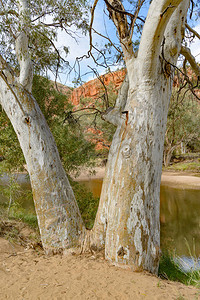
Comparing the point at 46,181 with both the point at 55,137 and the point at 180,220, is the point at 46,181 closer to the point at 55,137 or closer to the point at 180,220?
the point at 55,137

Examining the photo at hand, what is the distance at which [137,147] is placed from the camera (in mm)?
2309

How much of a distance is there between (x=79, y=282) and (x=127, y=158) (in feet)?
4.03

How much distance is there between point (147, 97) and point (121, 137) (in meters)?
0.53

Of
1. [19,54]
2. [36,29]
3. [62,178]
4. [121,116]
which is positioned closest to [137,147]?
[121,116]

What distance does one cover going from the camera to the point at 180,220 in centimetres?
663

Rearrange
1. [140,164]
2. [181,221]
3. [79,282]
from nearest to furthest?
[79,282] < [140,164] < [181,221]

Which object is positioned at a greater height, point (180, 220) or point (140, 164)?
point (140, 164)

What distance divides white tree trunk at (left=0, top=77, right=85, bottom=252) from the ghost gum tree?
0.01m

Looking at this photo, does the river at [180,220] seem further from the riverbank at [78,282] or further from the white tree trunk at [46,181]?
the white tree trunk at [46,181]

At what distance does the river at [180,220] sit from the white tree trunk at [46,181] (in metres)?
1.75

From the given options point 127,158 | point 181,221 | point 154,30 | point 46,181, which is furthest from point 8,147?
point 181,221

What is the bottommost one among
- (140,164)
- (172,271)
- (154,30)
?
(172,271)

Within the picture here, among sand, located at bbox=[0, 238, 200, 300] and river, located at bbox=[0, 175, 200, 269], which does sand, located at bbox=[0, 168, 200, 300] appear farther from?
river, located at bbox=[0, 175, 200, 269]

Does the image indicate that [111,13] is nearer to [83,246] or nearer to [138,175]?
[138,175]
